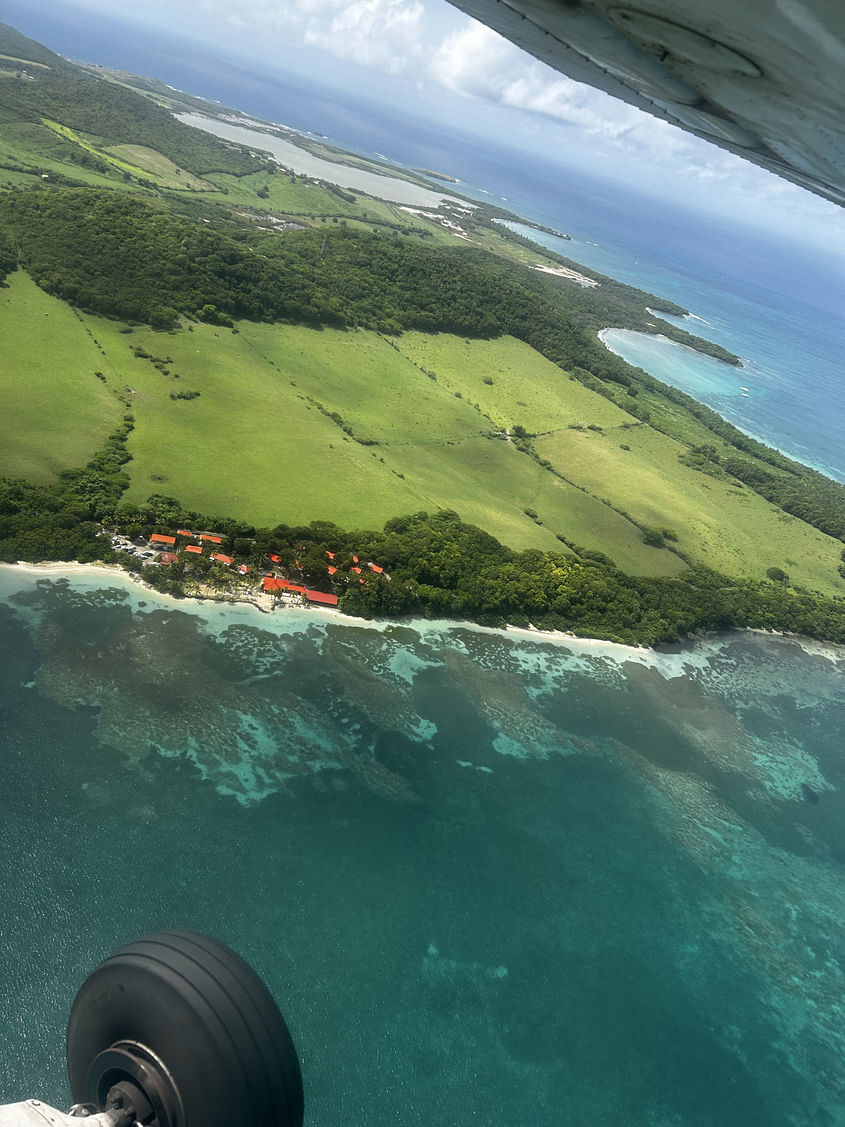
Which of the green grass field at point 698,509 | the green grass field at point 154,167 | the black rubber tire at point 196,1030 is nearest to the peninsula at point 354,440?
the green grass field at point 698,509

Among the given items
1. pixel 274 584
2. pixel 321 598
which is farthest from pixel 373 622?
pixel 274 584

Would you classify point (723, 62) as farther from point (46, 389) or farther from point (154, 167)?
point (154, 167)

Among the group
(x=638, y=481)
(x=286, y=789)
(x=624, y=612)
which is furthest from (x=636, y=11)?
(x=638, y=481)

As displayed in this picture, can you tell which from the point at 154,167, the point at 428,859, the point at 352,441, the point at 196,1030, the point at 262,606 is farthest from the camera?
the point at 154,167

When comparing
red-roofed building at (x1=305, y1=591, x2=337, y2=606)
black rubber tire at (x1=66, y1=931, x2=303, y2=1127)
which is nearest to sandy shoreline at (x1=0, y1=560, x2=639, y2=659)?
red-roofed building at (x1=305, y1=591, x2=337, y2=606)

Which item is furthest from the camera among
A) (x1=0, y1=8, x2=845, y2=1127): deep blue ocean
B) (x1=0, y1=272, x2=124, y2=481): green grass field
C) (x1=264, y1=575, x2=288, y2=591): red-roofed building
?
(x1=0, y1=272, x2=124, y2=481): green grass field

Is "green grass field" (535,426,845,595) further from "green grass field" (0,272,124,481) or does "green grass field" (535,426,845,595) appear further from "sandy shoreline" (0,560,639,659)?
"green grass field" (0,272,124,481)

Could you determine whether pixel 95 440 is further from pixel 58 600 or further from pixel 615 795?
pixel 615 795
